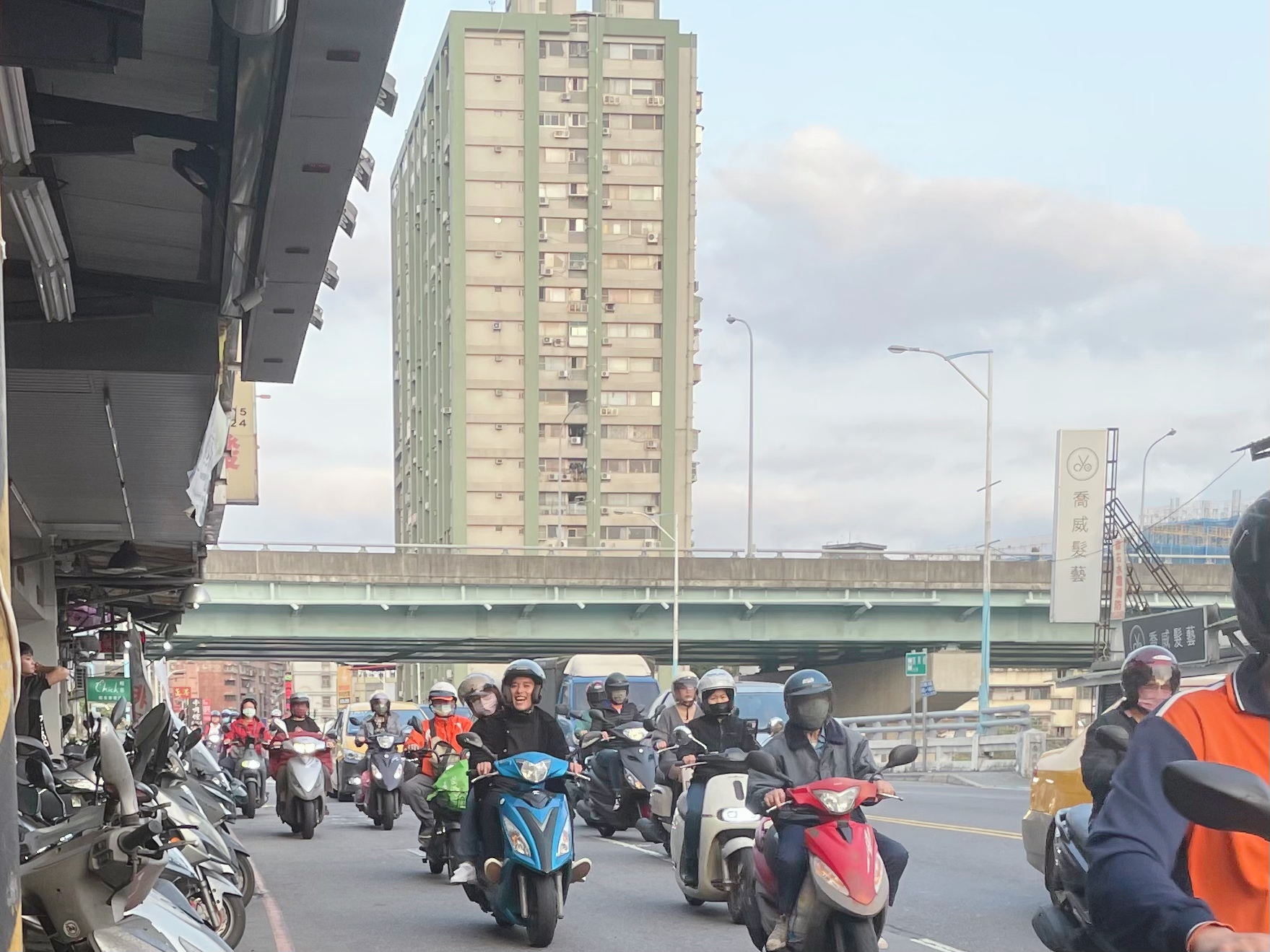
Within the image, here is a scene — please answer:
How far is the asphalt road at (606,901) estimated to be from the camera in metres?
10.8

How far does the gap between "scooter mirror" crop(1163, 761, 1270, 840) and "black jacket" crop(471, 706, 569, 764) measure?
851 centimetres

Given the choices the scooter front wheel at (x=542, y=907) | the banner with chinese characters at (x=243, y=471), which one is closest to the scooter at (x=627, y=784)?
the scooter front wheel at (x=542, y=907)

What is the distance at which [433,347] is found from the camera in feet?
406

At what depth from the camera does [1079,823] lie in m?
8.16

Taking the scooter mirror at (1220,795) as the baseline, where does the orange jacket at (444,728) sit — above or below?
below

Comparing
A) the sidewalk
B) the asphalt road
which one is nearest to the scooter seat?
the asphalt road

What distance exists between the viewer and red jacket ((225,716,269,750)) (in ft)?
77.1

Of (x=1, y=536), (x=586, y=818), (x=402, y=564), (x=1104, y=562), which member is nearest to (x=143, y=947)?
(x=1, y=536)

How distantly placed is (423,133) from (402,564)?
8611 cm

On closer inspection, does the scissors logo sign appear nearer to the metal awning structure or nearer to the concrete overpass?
the concrete overpass

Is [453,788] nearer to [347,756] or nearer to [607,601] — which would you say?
[347,756]

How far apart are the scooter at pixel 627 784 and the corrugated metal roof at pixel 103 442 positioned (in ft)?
17.1

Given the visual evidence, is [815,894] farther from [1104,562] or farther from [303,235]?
[1104,562]

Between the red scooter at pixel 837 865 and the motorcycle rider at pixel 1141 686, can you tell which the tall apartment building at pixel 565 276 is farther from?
the red scooter at pixel 837 865
